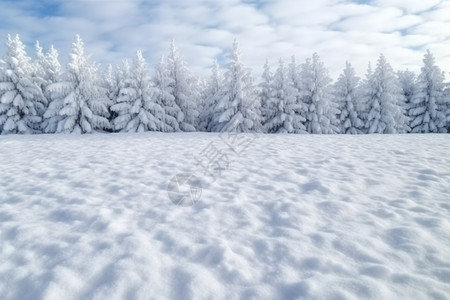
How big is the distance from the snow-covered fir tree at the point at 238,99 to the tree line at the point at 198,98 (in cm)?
9

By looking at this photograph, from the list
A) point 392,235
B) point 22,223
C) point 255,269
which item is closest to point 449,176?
point 392,235

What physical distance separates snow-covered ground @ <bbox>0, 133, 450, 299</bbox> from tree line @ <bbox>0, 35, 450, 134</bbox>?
17004mm

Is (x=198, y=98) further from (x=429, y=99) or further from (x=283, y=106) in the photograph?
(x=429, y=99)

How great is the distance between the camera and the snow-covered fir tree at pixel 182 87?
25812mm

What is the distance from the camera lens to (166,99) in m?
25.0

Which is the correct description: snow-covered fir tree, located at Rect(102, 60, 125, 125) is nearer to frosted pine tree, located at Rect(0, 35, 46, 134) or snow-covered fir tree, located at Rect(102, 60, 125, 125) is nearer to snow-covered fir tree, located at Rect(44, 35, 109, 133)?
snow-covered fir tree, located at Rect(44, 35, 109, 133)

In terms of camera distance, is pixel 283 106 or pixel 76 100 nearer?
pixel 76 100

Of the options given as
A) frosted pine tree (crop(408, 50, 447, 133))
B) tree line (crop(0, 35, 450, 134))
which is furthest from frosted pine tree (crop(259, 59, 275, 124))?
frosted pine tree (crop(408, 50, 447, 133))

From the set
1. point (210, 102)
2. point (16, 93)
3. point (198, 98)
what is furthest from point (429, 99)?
point (16, 93)

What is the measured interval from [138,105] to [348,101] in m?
21.7

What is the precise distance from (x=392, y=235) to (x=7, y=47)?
3013cm

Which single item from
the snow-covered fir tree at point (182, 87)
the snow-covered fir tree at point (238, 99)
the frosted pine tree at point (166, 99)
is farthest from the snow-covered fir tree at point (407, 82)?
the frosted pine tree at point (166, 99)

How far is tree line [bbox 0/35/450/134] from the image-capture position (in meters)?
22.3

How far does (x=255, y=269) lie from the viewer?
9.40 feet
